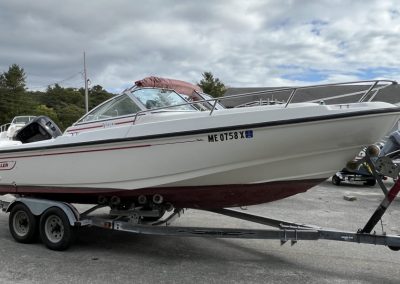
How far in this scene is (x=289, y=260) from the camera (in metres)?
5.79

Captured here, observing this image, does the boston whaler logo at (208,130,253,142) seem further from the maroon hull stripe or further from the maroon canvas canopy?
the maroon canvas canopy

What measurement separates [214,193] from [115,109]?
2.05 metres

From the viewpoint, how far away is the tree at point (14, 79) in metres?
57.1

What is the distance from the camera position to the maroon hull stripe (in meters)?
5.54

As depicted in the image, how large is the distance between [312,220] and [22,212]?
15.9 ft

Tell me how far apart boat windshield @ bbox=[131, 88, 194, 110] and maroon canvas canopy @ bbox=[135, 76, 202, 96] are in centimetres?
A: 10

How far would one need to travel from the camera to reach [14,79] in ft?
190

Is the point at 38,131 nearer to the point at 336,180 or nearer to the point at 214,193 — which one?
the point at 214,193

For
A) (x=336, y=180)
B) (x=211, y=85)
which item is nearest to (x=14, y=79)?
(x=211, y=85)

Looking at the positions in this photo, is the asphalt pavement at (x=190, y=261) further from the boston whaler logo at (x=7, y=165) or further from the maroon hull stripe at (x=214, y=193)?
the boston whaler logo at (x=7, y=165)

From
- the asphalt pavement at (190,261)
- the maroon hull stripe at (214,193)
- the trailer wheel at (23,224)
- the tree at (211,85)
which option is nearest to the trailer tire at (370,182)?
the asphalt pavement at (190,261)

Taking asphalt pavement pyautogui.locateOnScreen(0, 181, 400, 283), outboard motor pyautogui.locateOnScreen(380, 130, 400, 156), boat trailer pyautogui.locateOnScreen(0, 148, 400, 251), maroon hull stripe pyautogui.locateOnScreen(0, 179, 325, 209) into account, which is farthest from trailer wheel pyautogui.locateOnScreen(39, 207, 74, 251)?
outboard motor pyautogui.locateOnScreen(380, 130, 400, 156)

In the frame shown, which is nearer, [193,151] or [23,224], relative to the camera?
[193,151]

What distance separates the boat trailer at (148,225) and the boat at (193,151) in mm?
275
